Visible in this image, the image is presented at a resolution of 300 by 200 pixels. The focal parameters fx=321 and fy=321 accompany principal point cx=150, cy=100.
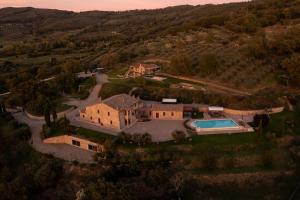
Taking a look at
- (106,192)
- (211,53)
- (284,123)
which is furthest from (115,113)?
(211,53)

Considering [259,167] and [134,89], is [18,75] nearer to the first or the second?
[134,89]

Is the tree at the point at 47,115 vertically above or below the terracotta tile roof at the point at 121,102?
below

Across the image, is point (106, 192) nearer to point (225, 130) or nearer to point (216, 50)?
point (225, 130)

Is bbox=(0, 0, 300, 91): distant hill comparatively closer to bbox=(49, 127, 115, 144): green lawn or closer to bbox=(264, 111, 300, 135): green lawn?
bbox=(264, 111, 300, 135): green lawn

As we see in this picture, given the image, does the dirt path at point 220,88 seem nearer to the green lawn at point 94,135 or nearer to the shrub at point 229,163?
the shrub at point 229,163

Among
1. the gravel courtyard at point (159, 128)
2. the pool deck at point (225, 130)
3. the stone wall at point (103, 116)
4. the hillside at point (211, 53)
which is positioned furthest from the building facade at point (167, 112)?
the hillside at point (211, 53)
